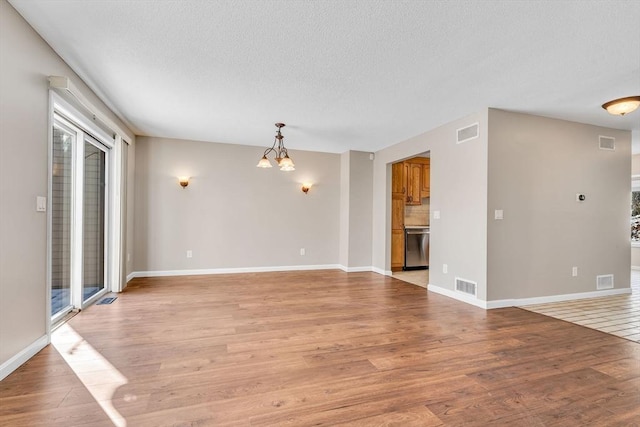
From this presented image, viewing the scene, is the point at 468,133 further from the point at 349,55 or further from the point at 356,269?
the point at 356,269

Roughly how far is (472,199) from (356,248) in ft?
9.30

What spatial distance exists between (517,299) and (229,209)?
195 inches

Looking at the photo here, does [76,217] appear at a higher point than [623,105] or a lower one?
lower

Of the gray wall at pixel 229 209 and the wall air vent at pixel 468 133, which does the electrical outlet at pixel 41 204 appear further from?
the wall air vent at pixel 468 133

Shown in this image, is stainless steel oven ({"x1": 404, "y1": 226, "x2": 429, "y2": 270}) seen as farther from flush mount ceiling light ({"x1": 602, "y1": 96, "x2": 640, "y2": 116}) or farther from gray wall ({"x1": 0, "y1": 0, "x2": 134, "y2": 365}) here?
gray wall ({"x1": 0, "y1": 0, "x2": 134, "y2": 365})

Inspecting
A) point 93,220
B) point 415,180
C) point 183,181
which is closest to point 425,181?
point 415,180

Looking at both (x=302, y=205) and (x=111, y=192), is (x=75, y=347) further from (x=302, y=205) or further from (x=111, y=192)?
(x=302, y=205)

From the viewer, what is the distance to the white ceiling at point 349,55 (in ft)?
7.02

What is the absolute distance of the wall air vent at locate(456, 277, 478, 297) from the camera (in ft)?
13.3

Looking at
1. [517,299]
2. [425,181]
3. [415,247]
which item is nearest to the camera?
[517,299]

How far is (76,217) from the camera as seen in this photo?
3.54m

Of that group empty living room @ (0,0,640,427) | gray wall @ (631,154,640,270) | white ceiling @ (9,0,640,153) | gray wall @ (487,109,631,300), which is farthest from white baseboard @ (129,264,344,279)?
gray wall @ (631,154,640,270)

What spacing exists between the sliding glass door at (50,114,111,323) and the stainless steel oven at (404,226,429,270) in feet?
18.0

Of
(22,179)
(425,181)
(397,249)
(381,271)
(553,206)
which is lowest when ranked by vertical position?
(381,271)
